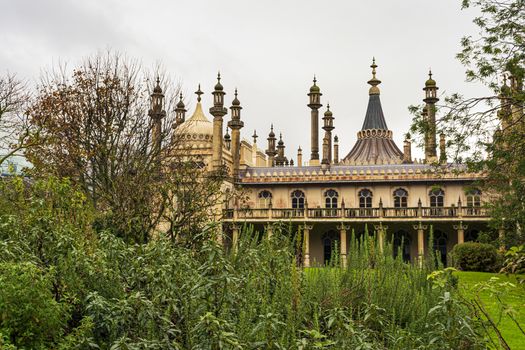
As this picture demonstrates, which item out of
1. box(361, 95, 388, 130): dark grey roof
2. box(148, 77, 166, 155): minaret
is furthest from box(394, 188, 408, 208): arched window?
box(148, 77, 166, 155): minaret

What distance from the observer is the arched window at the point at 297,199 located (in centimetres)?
4066

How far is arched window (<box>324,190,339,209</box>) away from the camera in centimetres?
4025

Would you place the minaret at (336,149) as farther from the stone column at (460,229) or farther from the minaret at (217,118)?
the stone column at (460,229)

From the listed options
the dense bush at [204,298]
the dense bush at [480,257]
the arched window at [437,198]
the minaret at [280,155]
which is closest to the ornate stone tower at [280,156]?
the minaret at [280,155]

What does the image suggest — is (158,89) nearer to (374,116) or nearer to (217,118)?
(217,118)

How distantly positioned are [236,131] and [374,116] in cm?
1565

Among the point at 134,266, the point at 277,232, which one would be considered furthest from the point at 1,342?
the point at 277,232

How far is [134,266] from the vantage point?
7.21 meters

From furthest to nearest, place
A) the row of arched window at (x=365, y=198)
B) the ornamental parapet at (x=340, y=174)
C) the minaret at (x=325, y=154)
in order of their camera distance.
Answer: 1. the minaret at (x=325, y=154)
2. the ornamental parapet at (x=340, y=174)
3. the row of arched window at (x=365, y=198)

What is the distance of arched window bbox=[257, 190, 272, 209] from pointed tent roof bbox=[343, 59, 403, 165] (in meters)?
10.6

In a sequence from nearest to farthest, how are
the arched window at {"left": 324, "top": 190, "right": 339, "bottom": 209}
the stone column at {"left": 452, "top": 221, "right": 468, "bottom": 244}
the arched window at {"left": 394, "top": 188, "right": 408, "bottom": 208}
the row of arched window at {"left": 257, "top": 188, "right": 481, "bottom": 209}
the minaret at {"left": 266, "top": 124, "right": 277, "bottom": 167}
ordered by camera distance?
1. the stone column at {"left": 452, "top": 221, "right": 468, "bottom": 244}
2. the row of arched window at {"left": 257, "top": 188, "right": 481, "bottom": 209}
3. the arched window at {"left": 394, "top": 188, "right": 408, "bottom": 208}
4. the arched window at {"left": 324, "top": 190, "right": 339, "bottom": 209}
5. the minaret at {"left": 266, "top": 124, "right": 277, "bottom": 167}

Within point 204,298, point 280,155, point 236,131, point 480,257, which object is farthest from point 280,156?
point 204,298

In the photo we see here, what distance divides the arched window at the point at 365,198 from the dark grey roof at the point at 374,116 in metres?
13.8

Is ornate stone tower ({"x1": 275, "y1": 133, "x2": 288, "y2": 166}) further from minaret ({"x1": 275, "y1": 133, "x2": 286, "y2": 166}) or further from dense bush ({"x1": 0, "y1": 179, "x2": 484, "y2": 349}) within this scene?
dense bush ({"x1": 0, "y1": 179, "x2": 484, "y2": 349})
